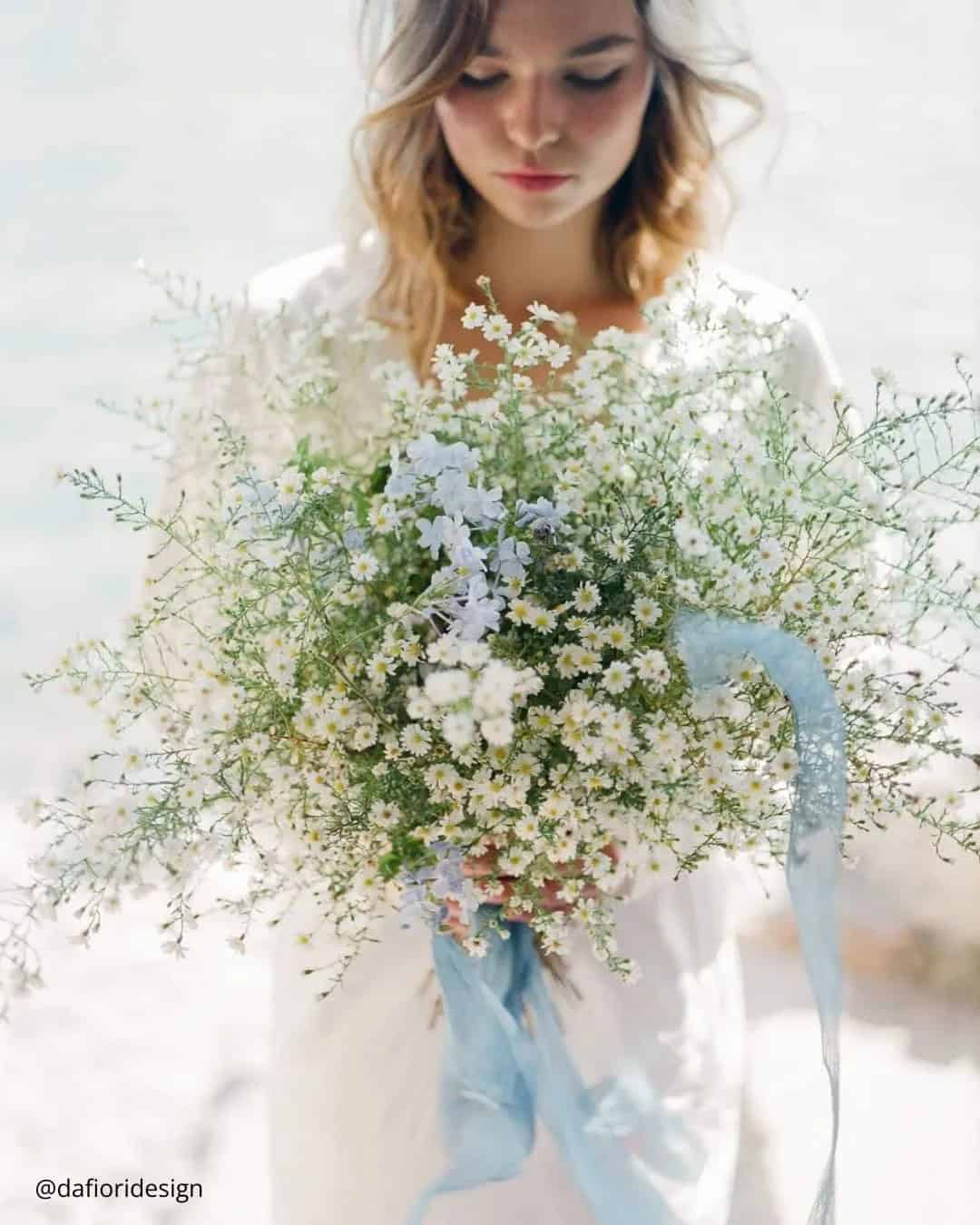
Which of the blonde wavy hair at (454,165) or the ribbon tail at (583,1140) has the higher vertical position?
the blonde wavy hair at (454,165)

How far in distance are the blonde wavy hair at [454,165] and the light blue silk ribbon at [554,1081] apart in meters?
0.73

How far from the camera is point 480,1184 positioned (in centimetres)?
124

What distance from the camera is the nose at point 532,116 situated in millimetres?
1521

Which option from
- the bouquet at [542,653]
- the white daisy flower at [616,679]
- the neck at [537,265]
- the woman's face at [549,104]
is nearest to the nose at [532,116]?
the woman's face at [549,104]

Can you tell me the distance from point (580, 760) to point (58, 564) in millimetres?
3598

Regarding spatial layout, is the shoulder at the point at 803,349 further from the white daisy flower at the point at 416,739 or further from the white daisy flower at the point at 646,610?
the white daisy flower at the point at 416,739

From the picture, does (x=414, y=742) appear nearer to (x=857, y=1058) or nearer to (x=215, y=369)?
(x=215, y=369)

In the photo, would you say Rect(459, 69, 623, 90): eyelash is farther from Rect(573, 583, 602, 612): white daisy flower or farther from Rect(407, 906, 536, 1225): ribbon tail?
Rect(407, 906, 536, 1225): ribbon tail

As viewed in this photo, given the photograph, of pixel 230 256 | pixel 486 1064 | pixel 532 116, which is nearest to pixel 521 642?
pixel 486 1064

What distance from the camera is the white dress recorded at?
4.22 ft

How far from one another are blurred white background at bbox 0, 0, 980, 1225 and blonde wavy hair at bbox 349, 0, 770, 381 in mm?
1775

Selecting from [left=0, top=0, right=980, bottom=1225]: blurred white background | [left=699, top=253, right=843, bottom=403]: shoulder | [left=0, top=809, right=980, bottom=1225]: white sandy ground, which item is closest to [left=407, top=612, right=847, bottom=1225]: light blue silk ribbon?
[left=699, top=253, right=843, bottom=403]: shoulder

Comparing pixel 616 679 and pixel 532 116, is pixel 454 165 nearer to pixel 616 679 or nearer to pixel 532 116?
pixel 532 116

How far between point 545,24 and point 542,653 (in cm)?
78
